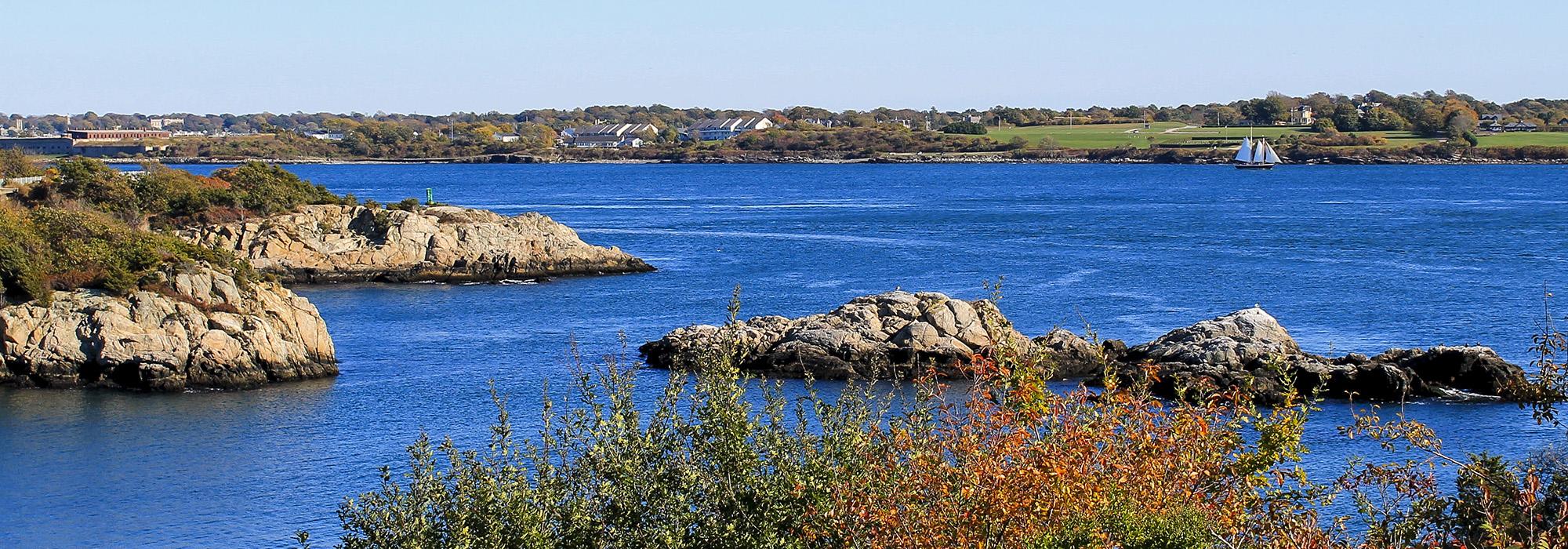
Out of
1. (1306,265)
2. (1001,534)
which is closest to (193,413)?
(1001,534)

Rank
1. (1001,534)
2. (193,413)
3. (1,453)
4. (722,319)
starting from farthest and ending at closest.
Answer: (722,319)
(193,413)
(1,453)
(1001,534)

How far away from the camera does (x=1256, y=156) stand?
522 ft

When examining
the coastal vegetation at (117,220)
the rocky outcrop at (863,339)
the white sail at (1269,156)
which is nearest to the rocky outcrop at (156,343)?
the coastal vegetation at (117,220)

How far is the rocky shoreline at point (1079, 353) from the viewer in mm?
32094

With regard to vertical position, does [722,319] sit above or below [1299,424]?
below

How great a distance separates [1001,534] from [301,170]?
176 metres

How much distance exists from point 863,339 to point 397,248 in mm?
26107

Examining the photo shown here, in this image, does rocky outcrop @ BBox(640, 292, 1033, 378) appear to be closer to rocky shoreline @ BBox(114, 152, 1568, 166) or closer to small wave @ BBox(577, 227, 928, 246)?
small wave @ BBox(577, 227, 928, 246)

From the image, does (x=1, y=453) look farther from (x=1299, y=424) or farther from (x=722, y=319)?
(x=1299, y=424)

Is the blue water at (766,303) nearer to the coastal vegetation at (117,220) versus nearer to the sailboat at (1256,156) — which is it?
the coastal vegetation at (117,220)

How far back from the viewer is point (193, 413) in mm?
31906

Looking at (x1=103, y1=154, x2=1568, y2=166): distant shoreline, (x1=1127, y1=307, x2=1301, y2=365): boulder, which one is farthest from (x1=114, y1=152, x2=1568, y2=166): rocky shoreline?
(x1=1127, y1=307, x2=1301, y2=365): boulder

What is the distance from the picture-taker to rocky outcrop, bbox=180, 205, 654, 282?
2206 inches

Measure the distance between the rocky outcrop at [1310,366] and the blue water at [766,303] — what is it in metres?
1.34
